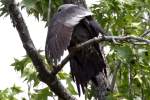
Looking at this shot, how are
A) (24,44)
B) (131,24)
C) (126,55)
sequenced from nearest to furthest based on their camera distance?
(24,44) < (126,55) < (131,24)

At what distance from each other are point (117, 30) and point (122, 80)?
1.72 ft

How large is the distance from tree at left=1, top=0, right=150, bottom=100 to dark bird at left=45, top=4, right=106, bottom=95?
0.12 metres

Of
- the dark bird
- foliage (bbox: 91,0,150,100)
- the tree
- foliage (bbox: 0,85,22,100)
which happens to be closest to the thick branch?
the tree

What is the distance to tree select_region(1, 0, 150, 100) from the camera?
3.66m

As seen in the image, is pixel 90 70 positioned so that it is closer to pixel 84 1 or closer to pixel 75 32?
pixel 75 32

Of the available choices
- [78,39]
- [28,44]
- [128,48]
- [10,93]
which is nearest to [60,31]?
[28,44]

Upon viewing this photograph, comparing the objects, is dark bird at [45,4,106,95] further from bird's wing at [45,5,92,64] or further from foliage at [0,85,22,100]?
foliage at [0,85,22,100]

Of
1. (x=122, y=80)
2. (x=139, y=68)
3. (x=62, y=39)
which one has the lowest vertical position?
(x=122, y=80)

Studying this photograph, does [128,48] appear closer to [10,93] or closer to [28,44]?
[28,44]

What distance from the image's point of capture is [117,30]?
188 inches

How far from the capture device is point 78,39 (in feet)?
13.5

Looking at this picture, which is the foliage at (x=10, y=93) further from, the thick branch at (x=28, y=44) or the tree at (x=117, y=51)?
the thick branch at (x=28, y=44)

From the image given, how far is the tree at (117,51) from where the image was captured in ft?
12.0

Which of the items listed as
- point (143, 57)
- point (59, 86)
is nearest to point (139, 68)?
point (143, 57)
